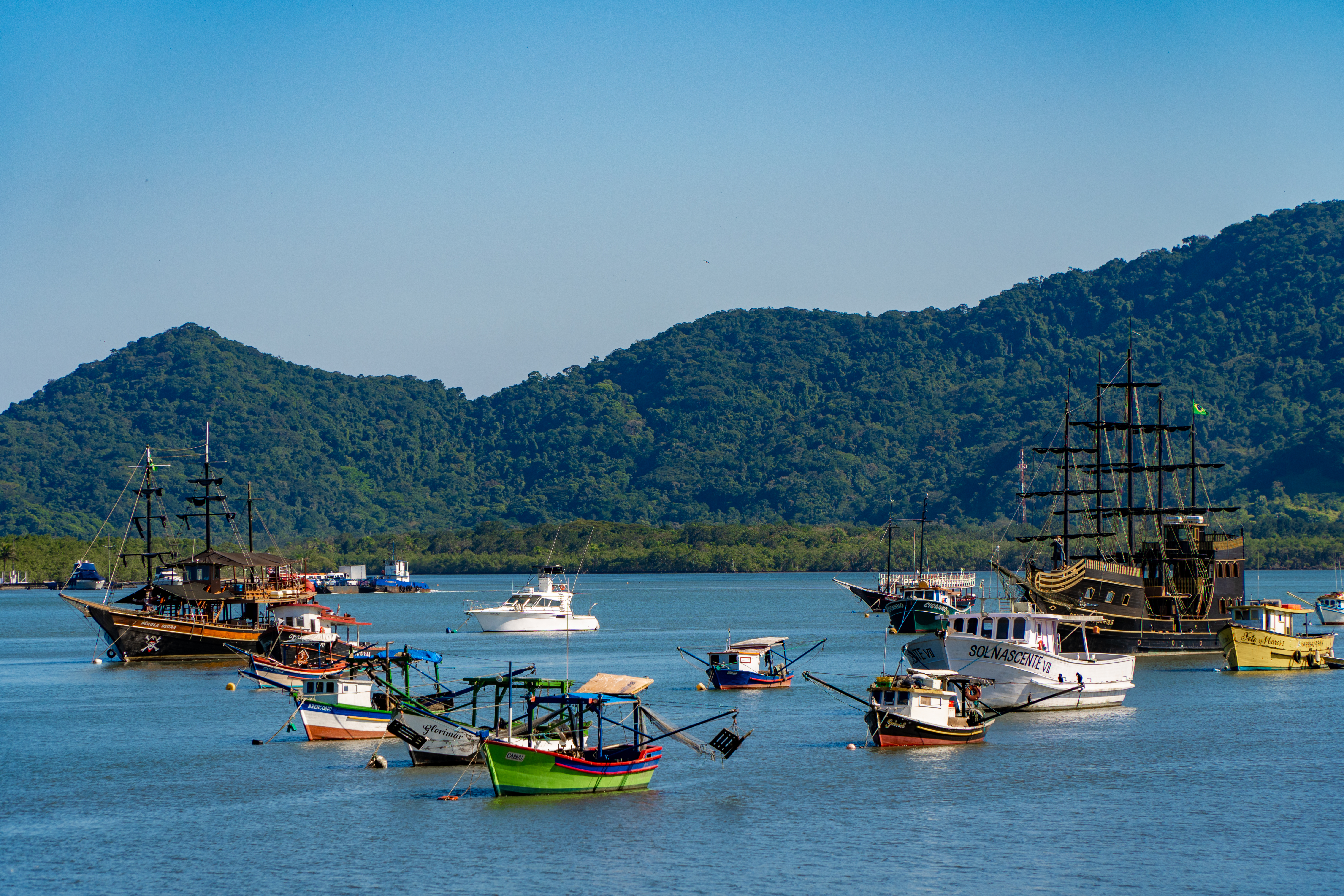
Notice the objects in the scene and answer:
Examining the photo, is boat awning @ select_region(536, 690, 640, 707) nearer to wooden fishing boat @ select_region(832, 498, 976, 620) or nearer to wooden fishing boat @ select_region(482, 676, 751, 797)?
wooden fishing boat @ select_region(482, 676, 751, 797)

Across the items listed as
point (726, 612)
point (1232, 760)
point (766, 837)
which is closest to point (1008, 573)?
point (1232, 760)

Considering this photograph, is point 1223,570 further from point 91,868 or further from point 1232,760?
point 91,868

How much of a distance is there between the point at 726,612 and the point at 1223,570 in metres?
68.5

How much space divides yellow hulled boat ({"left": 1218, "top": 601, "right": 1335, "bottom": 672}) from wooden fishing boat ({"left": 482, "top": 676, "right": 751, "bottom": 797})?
43824 millimetres

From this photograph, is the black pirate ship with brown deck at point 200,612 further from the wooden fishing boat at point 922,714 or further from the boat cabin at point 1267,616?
the boat cabin at point 1267,616

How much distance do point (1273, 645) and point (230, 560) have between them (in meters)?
59.8

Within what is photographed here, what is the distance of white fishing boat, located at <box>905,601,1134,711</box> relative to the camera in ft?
184

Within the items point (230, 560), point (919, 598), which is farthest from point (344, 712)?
point (919, 598)

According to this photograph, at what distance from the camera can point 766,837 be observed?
118 ft

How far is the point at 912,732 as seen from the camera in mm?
48125

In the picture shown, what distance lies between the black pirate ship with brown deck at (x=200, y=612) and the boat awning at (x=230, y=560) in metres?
0.07

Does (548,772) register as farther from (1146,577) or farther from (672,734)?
(1146,577)

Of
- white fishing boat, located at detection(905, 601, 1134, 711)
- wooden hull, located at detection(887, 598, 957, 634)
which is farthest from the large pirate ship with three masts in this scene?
wooden hull, located at detection(887, 598, 957, 634)

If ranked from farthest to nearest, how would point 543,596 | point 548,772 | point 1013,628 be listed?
point 543,596
point 1013,628
point 548,772
